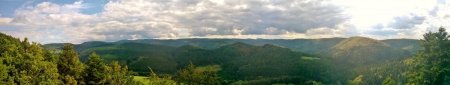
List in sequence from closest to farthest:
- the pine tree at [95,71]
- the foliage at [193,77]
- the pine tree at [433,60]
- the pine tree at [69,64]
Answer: the pine tree at [433,60], the pine tree at [69,64], the pine tree at [95,71], the foliage at [193,77]

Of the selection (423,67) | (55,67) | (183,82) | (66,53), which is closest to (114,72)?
(66,53)

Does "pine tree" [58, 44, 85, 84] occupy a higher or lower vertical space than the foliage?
higher

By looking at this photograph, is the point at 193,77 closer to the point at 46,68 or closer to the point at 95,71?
the point at 95,71

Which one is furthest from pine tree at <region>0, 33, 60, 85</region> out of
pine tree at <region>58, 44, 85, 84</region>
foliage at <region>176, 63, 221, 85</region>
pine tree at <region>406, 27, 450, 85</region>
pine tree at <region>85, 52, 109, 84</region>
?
foliage at <region>176, 63, 221, 85</region>

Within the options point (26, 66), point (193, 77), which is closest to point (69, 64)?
point (26, 66)

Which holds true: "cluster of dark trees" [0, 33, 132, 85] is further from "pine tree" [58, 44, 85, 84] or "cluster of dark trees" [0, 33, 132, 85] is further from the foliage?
the foliage

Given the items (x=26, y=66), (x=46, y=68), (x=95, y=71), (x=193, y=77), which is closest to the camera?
(x=26, y=66)

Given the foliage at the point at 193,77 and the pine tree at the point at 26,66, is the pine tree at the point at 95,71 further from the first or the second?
the foliage at the point at 193,77

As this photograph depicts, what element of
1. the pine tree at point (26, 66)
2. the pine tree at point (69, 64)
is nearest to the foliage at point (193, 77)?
the pine tree at point (69, 64)
